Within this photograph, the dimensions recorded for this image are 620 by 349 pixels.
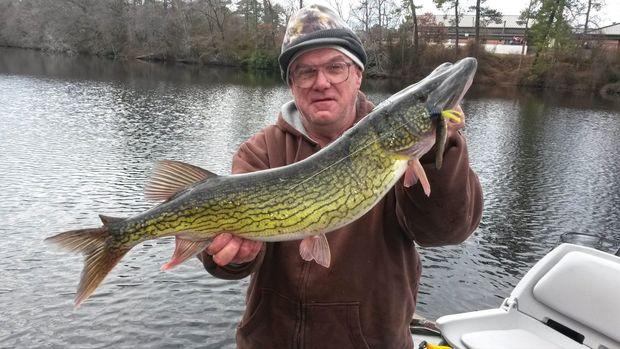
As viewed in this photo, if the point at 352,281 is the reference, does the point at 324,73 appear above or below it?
above

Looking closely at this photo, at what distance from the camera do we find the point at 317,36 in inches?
105

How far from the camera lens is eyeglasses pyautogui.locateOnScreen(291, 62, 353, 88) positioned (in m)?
2.63

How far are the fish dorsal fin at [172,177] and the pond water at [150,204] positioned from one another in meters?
0.67

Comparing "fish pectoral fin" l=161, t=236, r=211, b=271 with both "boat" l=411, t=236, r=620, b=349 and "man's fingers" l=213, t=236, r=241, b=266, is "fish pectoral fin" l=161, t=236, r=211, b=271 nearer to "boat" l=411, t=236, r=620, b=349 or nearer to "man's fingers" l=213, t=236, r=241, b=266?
"man's fingers" l=213, t=236, r=241, b=266

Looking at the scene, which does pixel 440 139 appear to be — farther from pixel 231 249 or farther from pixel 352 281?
pixel 231 249

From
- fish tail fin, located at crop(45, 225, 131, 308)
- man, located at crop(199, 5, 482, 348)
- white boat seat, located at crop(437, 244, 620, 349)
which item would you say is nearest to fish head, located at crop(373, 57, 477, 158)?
man, located at crop(199, 5, 482, 348)

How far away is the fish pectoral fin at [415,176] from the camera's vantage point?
7.13 ft

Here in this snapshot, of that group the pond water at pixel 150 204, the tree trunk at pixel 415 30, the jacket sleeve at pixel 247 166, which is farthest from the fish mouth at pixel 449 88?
the tree trunk at pixel 415 30

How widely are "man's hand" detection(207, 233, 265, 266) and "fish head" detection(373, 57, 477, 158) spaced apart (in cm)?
87

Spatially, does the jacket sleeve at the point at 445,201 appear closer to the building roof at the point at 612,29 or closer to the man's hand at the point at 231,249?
the man's hand at the point at 231,249

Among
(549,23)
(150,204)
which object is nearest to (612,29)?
(549,23)

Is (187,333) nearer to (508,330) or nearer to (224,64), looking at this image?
(508,330)

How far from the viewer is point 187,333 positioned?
23.3 ft

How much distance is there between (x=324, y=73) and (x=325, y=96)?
0.14m
